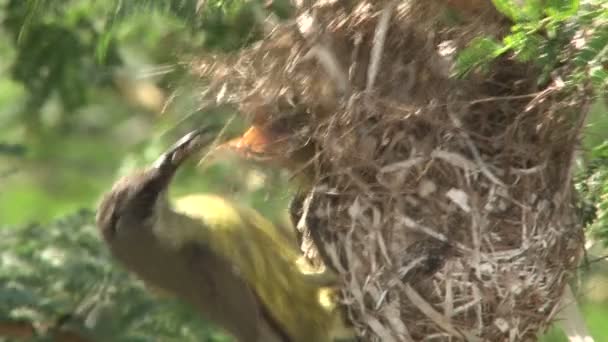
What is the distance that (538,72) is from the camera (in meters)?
2.75

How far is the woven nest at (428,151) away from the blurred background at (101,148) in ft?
0.38

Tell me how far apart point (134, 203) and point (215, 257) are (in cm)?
24

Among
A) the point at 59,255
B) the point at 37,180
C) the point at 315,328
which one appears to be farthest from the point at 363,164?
the point at 37,180

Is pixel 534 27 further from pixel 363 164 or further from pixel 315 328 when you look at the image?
pixel 315 328

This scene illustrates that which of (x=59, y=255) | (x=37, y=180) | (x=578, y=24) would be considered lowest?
(x=37, y=180)

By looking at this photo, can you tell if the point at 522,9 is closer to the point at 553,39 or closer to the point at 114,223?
the point at 553,39

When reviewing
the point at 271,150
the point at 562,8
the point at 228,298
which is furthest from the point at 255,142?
the point at 562,8

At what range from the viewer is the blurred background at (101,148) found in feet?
9.57

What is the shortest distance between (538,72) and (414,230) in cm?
42

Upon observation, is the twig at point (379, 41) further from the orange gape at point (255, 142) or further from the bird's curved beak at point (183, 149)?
the bird's curved beak at point (183, 149)

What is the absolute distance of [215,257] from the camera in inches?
127

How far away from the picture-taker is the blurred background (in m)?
2.92

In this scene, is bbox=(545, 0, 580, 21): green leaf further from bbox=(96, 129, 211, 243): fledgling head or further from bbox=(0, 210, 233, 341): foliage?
bbox=(0, 210, 233, 341): foliage

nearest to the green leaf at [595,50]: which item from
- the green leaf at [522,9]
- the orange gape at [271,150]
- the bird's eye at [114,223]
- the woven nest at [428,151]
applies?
the green leaf at [522,9]
